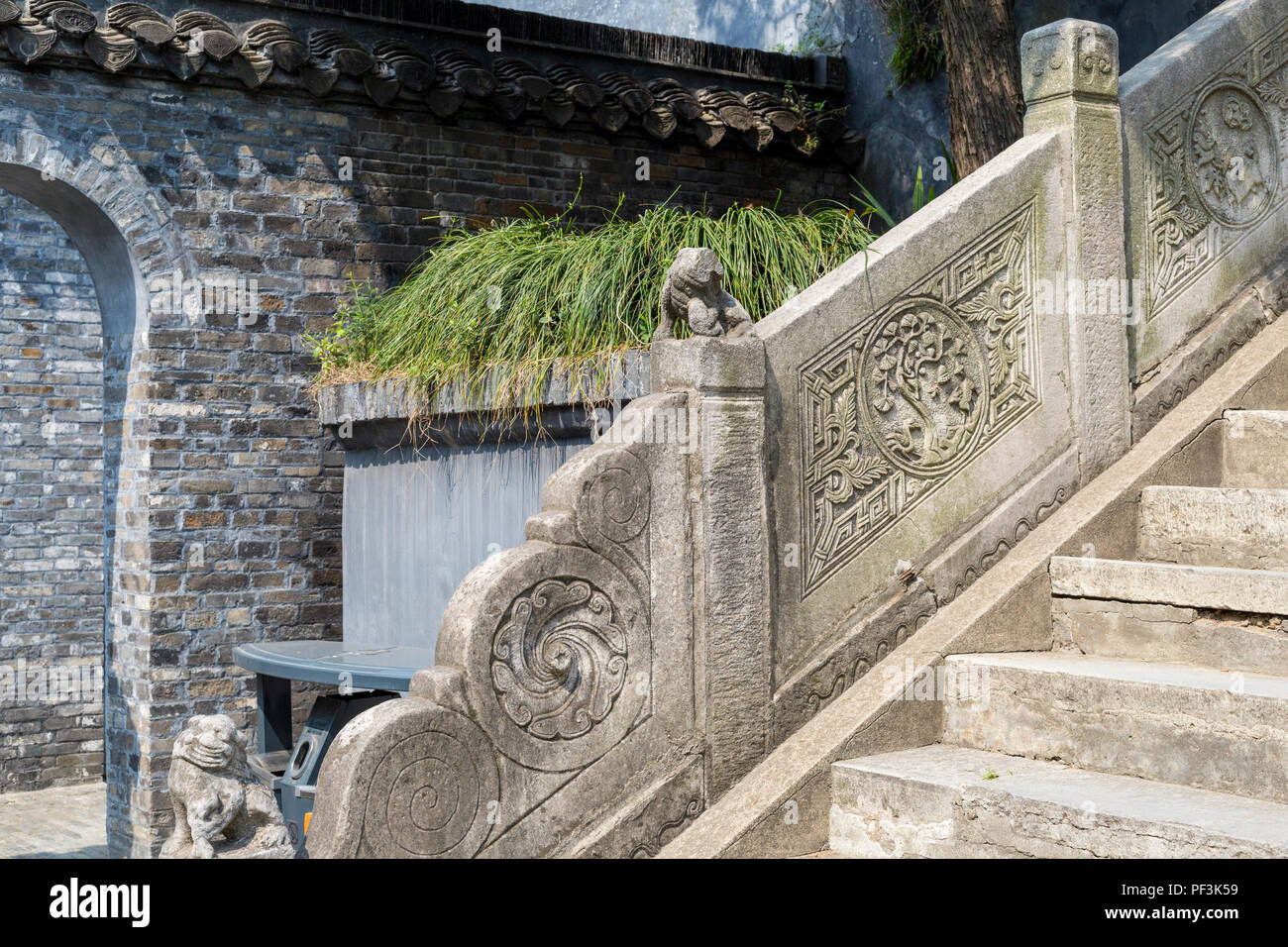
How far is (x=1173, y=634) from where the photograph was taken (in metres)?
3.63

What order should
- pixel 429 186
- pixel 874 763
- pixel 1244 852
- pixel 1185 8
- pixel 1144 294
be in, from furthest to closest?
1. pixel 429 186
2. pixel 1185 8
3. pixel 1144 294
4. pixel 874 763
5. pixel 1244 852

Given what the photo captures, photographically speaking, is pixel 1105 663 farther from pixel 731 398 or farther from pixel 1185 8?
pixel 1185 8

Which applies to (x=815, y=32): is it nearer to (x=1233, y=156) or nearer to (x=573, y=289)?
(x=573, y=289)

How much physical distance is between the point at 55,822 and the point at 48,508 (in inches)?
93.3

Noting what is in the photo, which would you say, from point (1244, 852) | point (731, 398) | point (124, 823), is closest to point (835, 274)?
point (731, 398)

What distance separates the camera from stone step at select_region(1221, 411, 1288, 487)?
4195 mm

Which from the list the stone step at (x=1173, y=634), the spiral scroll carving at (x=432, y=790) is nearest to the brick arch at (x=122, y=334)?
the spiral scroll carving at (x=432, y=790)

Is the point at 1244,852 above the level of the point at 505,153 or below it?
below

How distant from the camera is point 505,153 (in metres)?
8.11

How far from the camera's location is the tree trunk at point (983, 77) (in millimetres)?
6227

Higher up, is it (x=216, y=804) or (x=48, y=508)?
(x=48, y=508)

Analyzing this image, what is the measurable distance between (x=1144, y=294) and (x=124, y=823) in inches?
233

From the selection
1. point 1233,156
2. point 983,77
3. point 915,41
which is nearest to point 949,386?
point 1233,156

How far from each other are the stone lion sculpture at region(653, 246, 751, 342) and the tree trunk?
125 inches
